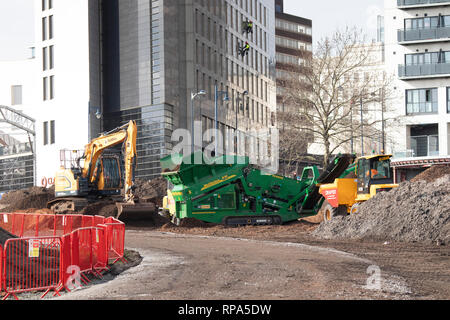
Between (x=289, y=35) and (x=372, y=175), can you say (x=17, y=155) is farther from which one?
(x=289, y=35)

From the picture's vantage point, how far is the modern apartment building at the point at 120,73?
67.2 m

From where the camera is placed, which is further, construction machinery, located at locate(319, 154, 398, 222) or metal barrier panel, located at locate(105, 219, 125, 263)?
construction machinery, located at locate(319, 154, 398, 222)

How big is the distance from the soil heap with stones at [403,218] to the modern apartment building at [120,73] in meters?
40.1

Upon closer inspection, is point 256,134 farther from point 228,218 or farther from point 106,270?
point 106,270

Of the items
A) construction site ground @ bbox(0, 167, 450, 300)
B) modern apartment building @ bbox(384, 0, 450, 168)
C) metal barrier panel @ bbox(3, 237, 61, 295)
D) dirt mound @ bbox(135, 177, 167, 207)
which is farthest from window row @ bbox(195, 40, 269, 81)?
metal barrier panel @ bbox(3, 237, 61, 295)

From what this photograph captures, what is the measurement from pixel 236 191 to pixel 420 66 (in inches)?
1614

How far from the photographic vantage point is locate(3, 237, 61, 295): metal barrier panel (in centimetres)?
1295

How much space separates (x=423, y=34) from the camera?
65000mm

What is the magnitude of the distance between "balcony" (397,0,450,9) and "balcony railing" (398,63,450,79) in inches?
239

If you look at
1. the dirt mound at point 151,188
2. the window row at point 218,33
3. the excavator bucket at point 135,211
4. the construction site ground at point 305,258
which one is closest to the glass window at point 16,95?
the window row at point 218,33

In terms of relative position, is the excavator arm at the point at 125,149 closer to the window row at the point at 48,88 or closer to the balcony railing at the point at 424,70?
the balcony railing at the point at 424,70

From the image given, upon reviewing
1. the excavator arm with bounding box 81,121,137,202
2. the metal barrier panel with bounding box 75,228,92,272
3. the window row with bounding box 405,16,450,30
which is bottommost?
the metal barrier panel with bounding box 75,228,92,272

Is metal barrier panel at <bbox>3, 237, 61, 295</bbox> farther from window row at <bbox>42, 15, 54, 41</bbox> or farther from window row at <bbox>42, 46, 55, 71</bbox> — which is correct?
window row at <bbox>42, 15, 54, 41</bbox>

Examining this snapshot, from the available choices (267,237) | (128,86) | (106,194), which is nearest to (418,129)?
(128,86)
